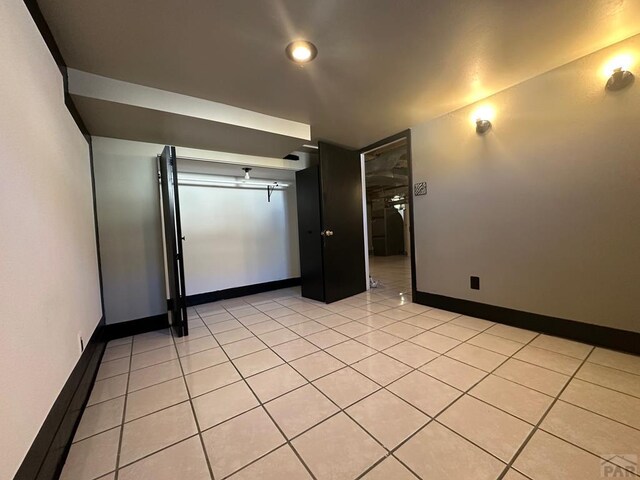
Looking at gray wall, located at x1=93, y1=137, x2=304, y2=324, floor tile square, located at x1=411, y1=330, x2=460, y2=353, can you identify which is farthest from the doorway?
gray wall, located at x1=93, y1=137, x2=304, y2=324

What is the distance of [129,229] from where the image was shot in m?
2.75

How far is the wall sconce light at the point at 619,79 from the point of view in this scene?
5.65 feet

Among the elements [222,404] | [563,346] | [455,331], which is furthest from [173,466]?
[563,346]

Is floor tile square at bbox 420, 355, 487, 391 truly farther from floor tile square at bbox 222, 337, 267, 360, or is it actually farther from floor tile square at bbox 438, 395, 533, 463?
floor tile square at bbox 222, 337, 267, 360

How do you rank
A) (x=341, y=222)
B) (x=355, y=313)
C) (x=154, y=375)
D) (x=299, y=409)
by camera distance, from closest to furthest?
1. (x=299, y=409)
2. (x=154, y=375)
3. (x=355, y=313)
4. (x=341, y=222)

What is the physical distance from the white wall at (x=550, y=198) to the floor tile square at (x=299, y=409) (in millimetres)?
2128

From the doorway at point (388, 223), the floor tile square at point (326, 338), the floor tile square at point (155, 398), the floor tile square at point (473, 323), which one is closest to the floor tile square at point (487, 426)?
the floor tile square at point (326, 338)

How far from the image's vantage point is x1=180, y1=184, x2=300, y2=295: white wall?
3.73 meters

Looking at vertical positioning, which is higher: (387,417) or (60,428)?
(60,428)

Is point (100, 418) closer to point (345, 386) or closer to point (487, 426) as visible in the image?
point (345, 386)

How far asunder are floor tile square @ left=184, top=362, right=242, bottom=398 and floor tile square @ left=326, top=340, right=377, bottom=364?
0.78m

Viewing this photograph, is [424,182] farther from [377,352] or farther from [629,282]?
[377,352]

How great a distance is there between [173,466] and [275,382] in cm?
68

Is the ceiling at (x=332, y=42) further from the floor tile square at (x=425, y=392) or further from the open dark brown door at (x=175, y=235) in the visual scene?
the floor tile square at (x=425, y=392)
